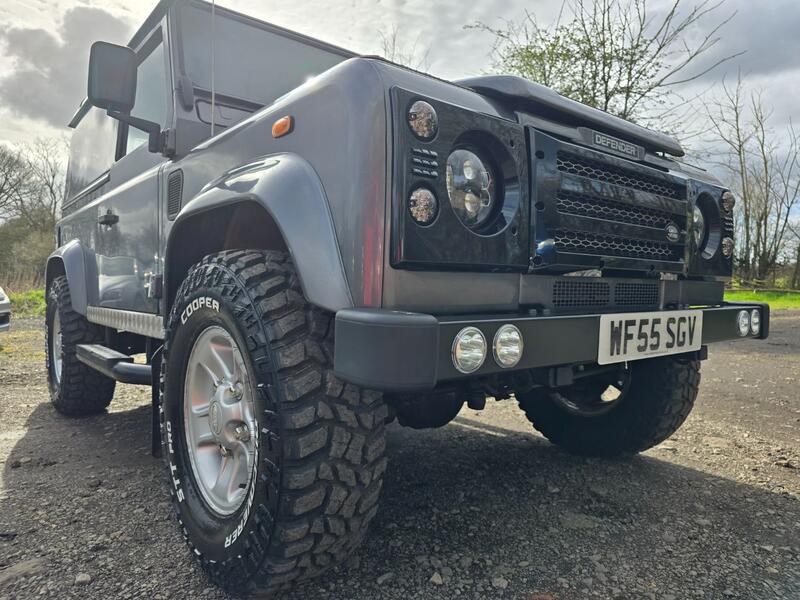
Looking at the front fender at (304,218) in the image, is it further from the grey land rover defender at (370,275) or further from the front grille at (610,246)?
the front grille at (610,246)

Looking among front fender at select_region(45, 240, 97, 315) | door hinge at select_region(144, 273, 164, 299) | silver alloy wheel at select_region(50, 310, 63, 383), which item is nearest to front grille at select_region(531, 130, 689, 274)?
door hinge at select_region(144, 273, 164, 299)

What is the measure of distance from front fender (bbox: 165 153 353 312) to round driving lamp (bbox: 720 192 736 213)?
70.5 inches

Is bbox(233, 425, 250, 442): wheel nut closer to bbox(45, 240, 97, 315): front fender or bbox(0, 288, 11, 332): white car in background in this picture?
bbox(45, 240, 97, 315): front fender

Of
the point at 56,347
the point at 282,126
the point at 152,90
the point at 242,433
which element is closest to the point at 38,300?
the point at 56,347

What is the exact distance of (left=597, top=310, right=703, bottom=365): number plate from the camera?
1665 millimetres

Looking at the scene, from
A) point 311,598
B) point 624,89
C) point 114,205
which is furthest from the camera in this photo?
point 624,89

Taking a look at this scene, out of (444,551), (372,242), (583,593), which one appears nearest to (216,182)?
(372,242)

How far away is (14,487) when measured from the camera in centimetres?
254

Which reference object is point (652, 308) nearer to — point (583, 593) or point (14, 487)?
point (583, 593)

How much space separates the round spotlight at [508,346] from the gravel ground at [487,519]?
0.76 metres

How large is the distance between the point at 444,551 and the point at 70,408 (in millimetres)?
3005

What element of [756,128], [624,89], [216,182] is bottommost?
[216,182]

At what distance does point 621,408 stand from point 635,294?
994 millimetres

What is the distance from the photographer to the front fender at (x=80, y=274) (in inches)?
139
